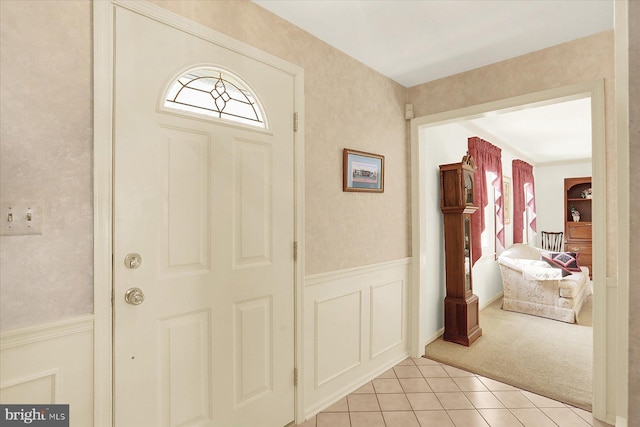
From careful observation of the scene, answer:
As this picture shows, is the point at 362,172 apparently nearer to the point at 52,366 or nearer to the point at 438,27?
the point at 438,27

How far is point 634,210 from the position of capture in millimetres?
473

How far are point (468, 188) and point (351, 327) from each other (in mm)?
2055

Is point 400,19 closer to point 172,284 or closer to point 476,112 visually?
point 476,112

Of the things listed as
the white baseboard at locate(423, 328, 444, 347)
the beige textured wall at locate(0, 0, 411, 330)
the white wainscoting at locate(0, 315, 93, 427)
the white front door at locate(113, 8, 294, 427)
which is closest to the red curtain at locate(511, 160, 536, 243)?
the white baseboard at locate(423, 328, 444, 347)

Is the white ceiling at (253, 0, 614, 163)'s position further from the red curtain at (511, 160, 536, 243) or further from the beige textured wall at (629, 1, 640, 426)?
the red curtain at (511, 160, 536, 243)

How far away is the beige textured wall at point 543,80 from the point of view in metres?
2.08

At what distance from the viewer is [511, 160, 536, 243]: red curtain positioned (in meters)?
5.91

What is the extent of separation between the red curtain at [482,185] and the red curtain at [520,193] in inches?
32.1

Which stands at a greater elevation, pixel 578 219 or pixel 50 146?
pixel 50 146

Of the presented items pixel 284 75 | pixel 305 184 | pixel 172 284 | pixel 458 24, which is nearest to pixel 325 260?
pixel 305 184

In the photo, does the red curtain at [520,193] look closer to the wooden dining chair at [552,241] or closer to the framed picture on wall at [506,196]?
the framed picture on wall at [506,196]

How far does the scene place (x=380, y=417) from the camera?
212 centimetres

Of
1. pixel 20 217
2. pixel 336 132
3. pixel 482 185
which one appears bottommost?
pixel 20 217

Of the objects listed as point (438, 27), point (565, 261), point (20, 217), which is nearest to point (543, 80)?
point (438, 27)
